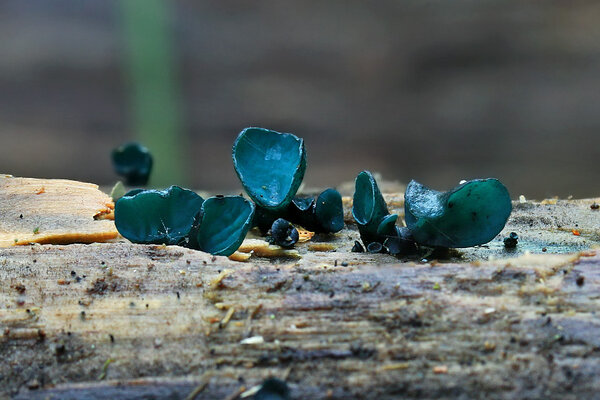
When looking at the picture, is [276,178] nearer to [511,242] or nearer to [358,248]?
[358,248]

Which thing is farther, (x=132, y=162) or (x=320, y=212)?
(x=132, y=162)

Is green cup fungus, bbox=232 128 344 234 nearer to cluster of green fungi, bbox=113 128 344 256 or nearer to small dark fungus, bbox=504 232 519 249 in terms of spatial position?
cluster of green fungi, bbox=113 128 344 256

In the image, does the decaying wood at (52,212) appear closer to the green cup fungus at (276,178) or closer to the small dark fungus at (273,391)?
the green cup fungus at (276,178)

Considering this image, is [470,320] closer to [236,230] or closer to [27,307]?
[236,230]

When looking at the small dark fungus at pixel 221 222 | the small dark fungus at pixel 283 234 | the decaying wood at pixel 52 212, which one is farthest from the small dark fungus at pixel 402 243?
the decaying wood at pixel 52 212

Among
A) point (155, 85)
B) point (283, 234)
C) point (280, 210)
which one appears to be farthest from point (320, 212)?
point (155, 85)

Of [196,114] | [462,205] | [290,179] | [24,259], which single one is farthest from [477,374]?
[196,114]
